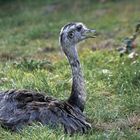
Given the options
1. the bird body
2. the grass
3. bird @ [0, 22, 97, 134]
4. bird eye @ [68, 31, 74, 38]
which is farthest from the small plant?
the bird body

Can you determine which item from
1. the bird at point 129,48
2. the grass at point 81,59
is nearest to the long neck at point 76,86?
the grass at point 81,59

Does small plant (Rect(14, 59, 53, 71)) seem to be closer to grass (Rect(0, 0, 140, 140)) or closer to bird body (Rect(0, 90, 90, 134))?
grass (Rect(0, 0, 140, 140))

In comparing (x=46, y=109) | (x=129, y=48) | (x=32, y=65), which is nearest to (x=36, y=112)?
(x=46, y=109)

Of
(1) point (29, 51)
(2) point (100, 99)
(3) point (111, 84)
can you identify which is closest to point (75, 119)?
(2) point (100, 99)

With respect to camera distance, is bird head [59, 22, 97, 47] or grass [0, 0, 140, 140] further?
bird head [59, 22, 97, 47]

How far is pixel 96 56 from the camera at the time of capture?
37.7ft

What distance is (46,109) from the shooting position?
743cm

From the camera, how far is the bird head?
800 centimetres

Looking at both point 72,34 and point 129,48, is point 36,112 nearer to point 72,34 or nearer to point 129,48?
point 72,34

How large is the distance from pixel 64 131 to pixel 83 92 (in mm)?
731

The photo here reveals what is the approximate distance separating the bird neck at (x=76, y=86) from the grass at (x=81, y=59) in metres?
0.36

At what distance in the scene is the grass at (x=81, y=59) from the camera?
7.86 metres

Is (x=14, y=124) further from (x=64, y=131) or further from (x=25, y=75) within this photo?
(x=25, y=75)

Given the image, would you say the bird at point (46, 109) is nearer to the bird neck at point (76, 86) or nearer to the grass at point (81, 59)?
the bird neck at point (76, 86)
